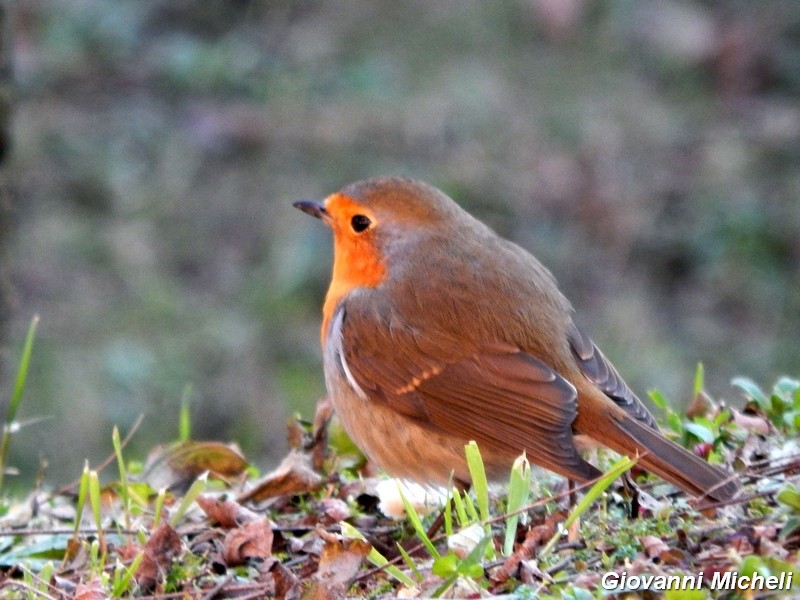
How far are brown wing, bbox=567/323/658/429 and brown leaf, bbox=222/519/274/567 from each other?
1.15 m

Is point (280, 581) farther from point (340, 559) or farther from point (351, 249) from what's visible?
point (351, 249)

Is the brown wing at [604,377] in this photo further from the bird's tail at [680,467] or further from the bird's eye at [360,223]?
the bird's eye at [360,223]

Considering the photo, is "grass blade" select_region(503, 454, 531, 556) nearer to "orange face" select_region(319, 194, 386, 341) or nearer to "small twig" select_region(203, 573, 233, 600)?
"small twig" select_region(203, 573, 233, 600)

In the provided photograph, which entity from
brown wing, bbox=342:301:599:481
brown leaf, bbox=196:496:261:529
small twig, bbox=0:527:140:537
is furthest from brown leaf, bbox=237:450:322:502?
small twig, bbox=0:527:140:537

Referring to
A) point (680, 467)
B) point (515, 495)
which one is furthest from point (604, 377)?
point (515, 495)

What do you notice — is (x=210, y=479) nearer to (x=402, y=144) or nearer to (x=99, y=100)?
(x=402, y=144)

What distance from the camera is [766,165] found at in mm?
9008

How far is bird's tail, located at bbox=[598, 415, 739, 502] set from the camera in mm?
3346

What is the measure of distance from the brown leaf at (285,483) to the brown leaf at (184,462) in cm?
32

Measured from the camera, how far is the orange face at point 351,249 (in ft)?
14.6

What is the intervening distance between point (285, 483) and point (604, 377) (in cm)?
110

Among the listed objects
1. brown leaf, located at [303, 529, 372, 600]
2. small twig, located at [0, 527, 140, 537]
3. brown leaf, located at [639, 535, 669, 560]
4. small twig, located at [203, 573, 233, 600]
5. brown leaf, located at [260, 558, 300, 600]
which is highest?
brown leaf, located at [639, 535, 669, 560]

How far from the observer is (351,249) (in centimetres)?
454

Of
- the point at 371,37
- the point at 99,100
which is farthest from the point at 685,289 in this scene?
the point at 99,100
